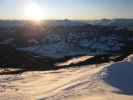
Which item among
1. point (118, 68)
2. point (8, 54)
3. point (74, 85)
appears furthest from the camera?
point (8, 54)

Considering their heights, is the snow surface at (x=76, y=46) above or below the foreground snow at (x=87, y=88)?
below

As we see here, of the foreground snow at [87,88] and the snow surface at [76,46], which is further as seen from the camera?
the snow surface at [76,46]

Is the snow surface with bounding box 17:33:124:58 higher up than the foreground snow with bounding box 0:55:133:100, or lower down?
lower down

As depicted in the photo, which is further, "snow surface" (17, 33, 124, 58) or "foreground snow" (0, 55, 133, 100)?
"snow surface" (17, 33, 124, 58)

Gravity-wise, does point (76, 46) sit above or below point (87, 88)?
below

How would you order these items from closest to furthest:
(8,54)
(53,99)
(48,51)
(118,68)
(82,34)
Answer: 1. (53,99)
2. (118,68)
3. (8,54)
4. (48,51)
5. (82,34)

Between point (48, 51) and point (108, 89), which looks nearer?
point (108, 89)

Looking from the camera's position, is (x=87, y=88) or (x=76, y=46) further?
(x=76, y=46)

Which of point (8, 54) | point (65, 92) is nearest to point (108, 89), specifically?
point (65, 92)

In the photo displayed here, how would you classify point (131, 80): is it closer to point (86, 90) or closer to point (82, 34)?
point (86, 90)

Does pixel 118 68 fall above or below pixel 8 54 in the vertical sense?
above
